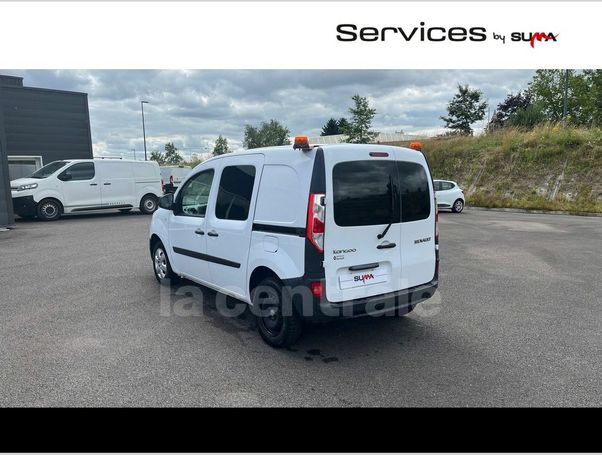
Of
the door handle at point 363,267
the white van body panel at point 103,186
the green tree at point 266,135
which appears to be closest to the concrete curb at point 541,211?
the white van body panel at point 103,186

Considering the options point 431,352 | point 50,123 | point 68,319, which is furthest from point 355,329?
point 50,123

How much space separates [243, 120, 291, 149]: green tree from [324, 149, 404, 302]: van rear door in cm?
4693

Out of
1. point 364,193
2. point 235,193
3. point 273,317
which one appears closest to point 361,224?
point 364,193

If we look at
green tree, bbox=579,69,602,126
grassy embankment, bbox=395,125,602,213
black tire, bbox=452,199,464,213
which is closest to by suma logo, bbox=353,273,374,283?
black tire, bbox=452,199,464,213

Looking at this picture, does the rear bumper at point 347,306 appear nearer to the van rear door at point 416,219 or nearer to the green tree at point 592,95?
the van rear door at point 416,219

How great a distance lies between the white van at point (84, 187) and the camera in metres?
13.0

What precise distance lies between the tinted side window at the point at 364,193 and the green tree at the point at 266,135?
4690 centimetres

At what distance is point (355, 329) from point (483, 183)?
20611 mm

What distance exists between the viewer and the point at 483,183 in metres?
22.4

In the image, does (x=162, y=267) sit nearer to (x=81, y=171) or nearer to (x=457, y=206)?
(x=81, y=171)

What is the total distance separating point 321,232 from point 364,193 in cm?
59

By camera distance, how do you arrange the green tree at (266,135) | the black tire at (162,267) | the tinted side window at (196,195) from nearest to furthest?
the tinted side window at (196,195) < the black tire at (162,267) < the green tree at (266,135)

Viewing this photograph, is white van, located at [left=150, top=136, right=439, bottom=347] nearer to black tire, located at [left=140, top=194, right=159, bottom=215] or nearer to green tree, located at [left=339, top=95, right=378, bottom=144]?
black tire, located at [left=140, top=194, right=159, bottom=215]

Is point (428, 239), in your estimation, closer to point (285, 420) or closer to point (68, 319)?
point (285, 420)
